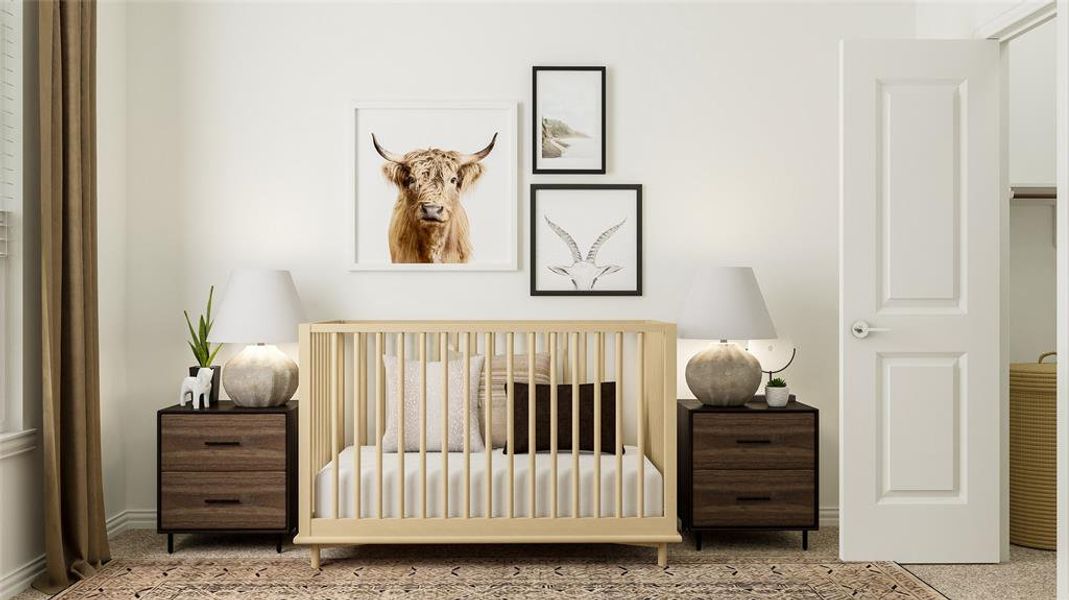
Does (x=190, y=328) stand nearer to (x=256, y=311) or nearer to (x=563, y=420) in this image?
(x=256, y=311)

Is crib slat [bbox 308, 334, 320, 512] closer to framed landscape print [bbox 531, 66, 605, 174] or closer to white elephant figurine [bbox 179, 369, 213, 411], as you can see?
white elephant figurine [bbox 179, 369, 213, 411]

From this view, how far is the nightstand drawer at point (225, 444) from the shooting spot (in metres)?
2.91

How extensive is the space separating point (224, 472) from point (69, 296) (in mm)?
814

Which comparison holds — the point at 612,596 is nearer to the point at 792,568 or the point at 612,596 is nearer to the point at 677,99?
the point at 792,568

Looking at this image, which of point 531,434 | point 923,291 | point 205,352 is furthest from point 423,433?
point 923,291

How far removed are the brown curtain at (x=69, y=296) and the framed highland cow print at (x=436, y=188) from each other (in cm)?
102

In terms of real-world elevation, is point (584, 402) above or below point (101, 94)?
below

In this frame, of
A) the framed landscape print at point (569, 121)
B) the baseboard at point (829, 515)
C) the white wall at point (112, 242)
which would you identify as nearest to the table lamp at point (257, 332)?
the white wall at point (112, 242)

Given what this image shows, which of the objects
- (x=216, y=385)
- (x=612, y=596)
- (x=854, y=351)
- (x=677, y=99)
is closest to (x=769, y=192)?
(x=677, y=99)

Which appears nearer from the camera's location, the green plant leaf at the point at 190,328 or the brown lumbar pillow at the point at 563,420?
the brown lumbar pillow at the point at 563,420

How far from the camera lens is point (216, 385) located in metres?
3.15

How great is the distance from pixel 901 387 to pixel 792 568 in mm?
761

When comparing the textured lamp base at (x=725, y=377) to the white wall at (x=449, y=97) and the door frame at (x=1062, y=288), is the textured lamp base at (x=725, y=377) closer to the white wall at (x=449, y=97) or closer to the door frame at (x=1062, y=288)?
the white wall at (x=449, y=97)

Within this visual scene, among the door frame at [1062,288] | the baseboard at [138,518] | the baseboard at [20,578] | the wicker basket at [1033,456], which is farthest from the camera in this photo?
the baseboard at [138,518]
